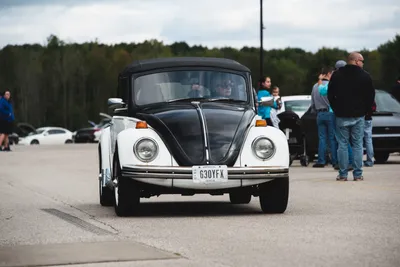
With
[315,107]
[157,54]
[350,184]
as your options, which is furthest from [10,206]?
[157,54]

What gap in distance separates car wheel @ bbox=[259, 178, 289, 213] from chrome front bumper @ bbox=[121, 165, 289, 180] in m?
0.26

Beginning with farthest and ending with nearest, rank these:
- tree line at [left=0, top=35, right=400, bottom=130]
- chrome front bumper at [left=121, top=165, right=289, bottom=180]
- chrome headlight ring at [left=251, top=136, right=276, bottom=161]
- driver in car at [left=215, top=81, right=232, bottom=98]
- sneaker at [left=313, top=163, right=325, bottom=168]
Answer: tree line at [left=0, top=35, right=400, bottom=130]
sneaker at [left=313, top=163, right=325, bottom=168]
driver in car at [left=215, top=81, right=232, bottom=98]
chrome headlight ring at [left=251, top=136, right=276, bottom=161]
chrome front bumper at [left=121, top=165, right=289, bottom=180]

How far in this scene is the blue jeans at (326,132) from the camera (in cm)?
2200

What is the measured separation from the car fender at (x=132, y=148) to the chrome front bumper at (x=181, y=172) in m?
0.07

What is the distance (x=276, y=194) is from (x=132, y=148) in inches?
62.4

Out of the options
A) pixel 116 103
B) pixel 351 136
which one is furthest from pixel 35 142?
pixel 116 103

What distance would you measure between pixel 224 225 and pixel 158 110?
2.22 metres

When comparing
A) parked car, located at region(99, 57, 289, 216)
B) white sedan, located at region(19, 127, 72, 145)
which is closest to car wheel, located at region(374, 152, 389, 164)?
parked car, located at region(99, 57, 289, 216)

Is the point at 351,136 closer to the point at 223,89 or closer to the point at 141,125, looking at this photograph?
the point at 223,89

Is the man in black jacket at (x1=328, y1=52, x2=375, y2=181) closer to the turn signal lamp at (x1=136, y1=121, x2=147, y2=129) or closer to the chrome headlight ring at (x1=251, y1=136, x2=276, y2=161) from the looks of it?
the chrome headlight ring at (x1=251, y1=136, x2=276, y2=161)

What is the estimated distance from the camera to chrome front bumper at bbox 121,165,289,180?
1146 centimetres

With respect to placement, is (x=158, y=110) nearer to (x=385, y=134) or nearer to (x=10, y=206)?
(x=10, y=206)

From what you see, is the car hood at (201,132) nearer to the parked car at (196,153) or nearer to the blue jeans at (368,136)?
the parked car at (196,153)

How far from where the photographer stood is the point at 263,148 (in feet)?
38.7
